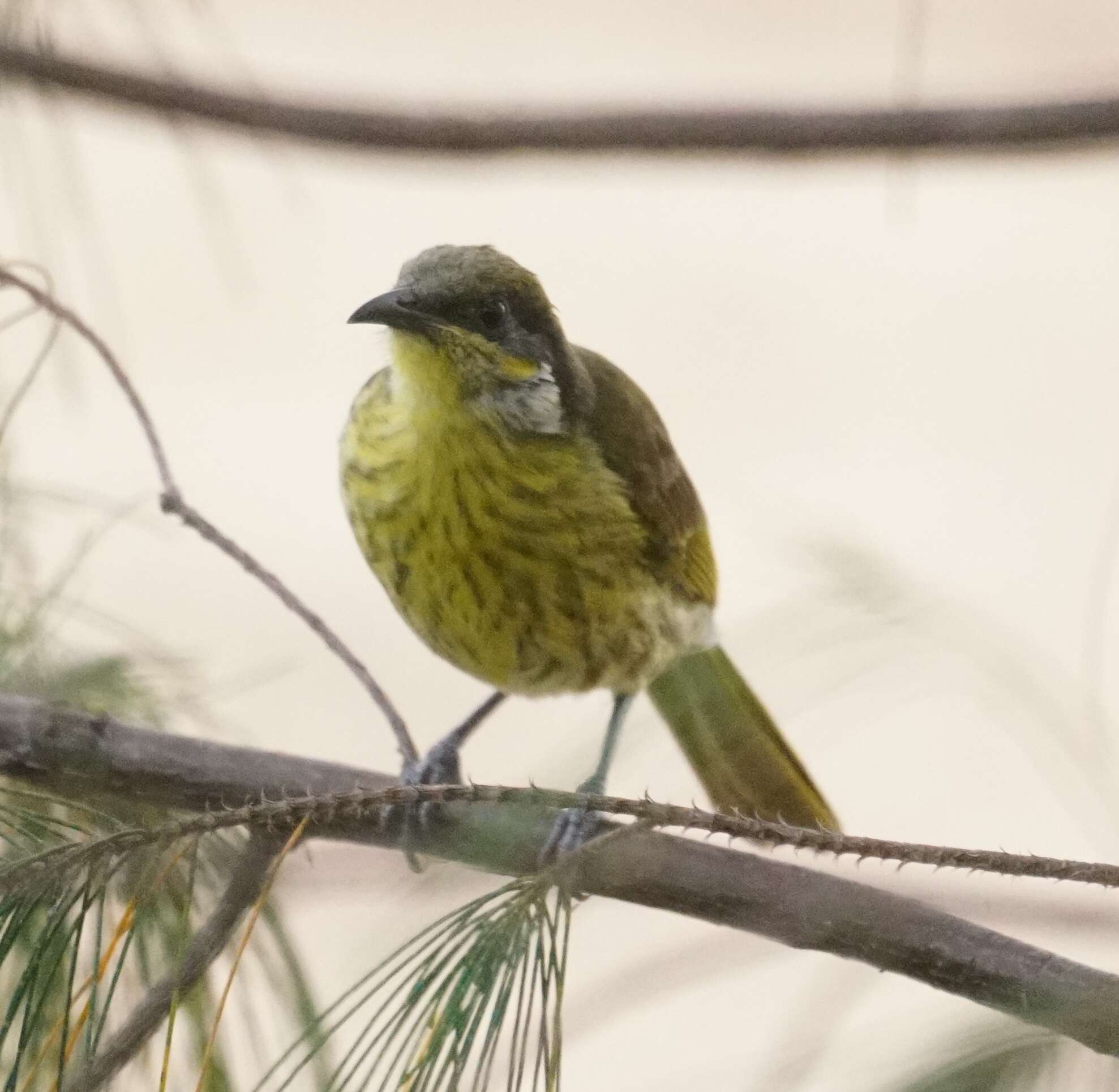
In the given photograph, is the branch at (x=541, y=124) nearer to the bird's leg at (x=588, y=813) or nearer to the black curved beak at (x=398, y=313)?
the black curved beak at (x=398, y=313)

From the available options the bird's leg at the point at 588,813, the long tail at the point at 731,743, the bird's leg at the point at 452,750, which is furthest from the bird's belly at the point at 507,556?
the long tail at the point at 731,743

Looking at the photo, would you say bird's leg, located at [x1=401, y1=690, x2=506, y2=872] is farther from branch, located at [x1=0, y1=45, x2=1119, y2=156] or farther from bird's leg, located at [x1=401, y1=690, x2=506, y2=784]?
branch, located at [x1=0, y1=45, x2=1119, y2=156]

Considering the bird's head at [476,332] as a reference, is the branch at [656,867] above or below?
below

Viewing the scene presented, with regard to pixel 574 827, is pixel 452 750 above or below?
above

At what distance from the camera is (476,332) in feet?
5.44

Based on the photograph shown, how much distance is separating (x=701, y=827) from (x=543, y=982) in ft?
0.40

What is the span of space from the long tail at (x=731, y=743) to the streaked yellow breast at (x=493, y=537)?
34cm

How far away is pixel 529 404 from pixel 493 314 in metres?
0.12

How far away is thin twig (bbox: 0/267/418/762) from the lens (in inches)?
42.0

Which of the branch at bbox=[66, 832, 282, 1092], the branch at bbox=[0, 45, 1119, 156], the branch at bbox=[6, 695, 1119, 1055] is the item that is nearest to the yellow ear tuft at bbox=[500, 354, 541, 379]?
the branch at bbox=[0, 45, 1119, 156]

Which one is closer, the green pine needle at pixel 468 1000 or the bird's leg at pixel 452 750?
the green pine needle at pixel 468 1000

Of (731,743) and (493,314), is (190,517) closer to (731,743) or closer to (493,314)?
(493,314)

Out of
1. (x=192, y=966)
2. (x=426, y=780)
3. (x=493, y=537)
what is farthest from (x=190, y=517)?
(x=426, y=780)

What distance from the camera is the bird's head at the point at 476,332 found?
162cm
